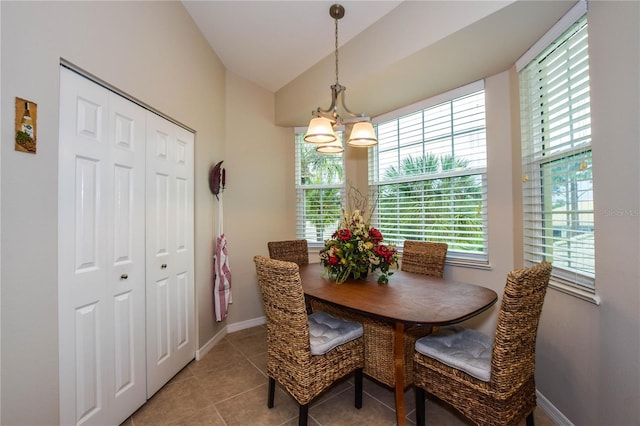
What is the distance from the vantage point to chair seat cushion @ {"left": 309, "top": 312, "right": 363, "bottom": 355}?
173 centimetres

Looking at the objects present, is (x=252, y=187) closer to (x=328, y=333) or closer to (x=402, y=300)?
(x=328, y=333)

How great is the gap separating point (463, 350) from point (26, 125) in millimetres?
2460

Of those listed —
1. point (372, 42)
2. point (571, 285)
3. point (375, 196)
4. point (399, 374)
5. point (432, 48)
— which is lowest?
point (399, 374)

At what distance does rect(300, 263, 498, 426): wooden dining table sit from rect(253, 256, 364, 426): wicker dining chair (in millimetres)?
239

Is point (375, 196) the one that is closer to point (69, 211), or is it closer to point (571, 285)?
point (571, 285)

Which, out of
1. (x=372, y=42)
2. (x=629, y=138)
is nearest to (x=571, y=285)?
(x=629, y=138)

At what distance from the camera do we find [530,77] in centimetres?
213

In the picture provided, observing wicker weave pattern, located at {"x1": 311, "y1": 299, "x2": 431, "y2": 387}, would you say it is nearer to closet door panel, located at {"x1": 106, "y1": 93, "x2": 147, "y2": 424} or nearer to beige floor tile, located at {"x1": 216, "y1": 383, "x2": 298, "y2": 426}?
beige floor tile, located at {"x1": 216, "y1": 383, "x2": 298, "y2": 426}

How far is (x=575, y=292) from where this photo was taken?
1688mm

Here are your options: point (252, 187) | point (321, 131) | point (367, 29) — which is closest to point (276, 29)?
point (367, 29)

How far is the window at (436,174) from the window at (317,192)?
49 centimetres

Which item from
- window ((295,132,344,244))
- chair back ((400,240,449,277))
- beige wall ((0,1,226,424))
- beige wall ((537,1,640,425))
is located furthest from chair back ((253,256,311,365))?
window ((295,132,344,244))

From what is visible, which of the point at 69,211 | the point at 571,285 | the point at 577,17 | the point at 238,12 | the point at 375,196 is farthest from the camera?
the point at 375,196

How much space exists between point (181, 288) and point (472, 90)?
10.5ft
